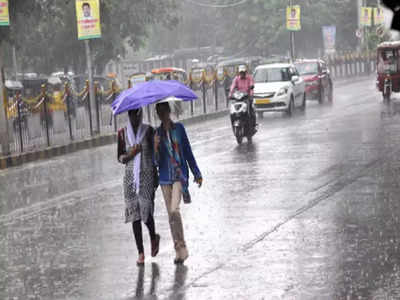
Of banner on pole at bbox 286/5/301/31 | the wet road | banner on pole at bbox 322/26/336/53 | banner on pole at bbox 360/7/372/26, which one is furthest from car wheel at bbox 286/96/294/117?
banner on pole at bbox 322/26/336/53

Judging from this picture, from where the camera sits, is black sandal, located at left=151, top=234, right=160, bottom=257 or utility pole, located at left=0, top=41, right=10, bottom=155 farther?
utility pole, located at left=0, top=41, right=10, bottom=155

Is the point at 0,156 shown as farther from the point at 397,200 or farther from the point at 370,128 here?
the point at 397,200

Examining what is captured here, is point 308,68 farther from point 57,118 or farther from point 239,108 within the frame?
point 239,108

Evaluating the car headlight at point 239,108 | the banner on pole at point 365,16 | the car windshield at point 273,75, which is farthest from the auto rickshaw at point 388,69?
the banner on pole at point 365,16

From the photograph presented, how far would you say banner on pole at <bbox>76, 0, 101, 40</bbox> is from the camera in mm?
23594

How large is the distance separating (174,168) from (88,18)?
16.1 m

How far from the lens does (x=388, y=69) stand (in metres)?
32.2

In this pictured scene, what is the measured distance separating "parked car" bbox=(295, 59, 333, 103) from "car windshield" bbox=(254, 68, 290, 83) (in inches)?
238

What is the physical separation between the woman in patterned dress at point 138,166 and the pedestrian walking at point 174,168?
3.8 inches

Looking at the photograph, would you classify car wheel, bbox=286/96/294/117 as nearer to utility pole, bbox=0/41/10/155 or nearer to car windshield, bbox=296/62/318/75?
car windshield, bbox=296/62/318/75

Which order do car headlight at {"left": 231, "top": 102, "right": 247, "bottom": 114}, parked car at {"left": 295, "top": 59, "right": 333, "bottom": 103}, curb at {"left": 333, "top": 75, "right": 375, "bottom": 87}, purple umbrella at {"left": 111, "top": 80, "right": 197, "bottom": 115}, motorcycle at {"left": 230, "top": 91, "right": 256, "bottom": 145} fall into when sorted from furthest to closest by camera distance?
curb at {"left": 333, "top": 75, "right": 375, "bottom": 87} → parked car at {"left": 295, "top": 59, "right": 333, "bottom": 103} → car headlight at {"left": 231, "top": 102, "right": 247, "bottom": 114} → motorcycle at {"left": 230, "top": 91, "right": 256, "bottom": 145} → purple umbrella at {"left": 111, "top": 80, "right": 197, "bottom": 115}

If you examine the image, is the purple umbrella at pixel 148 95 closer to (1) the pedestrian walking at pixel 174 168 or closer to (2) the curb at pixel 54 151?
(1) the pedestrian walking at pixel 174 168

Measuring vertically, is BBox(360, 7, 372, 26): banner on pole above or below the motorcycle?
above

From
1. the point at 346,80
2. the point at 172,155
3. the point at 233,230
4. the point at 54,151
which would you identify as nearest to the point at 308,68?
the point at 54,151
